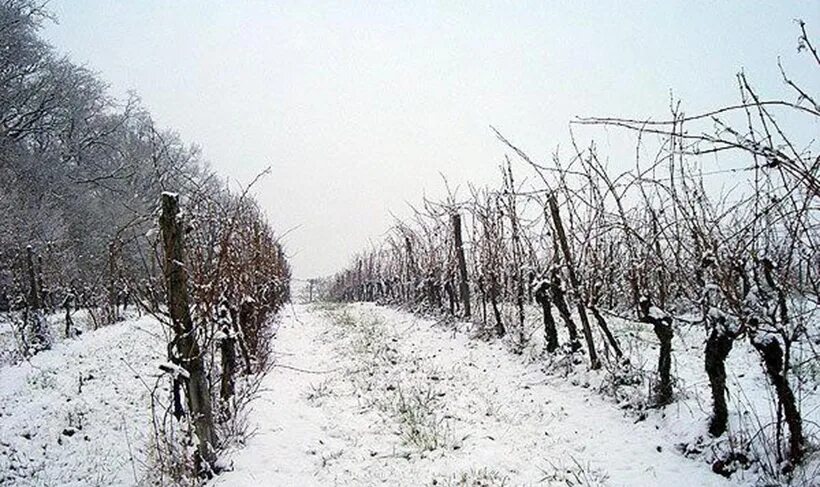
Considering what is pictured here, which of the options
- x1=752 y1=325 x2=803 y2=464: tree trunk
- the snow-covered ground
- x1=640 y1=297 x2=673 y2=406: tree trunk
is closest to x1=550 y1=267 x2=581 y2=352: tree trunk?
x1=640 y1=297 x2=673 y2=406: tree trunk

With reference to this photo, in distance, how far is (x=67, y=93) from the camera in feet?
76.4

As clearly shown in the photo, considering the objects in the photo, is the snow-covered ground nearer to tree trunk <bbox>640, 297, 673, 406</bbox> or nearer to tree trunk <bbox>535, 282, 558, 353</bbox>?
tree trunk <bbox>640, 297, 673, 406</bbox>

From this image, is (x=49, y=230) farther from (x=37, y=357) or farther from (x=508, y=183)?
(x=508, y=183)

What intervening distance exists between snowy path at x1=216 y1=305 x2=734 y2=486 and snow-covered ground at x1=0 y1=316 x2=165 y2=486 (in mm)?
1544

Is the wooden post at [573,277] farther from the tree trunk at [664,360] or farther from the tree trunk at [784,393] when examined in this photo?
the tree trunk at [784,393]

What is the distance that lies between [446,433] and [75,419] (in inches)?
193

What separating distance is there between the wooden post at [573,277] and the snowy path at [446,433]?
57 cm

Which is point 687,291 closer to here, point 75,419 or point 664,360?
point 664,360

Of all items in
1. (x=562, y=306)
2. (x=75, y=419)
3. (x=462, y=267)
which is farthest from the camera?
(x=462, y=267)

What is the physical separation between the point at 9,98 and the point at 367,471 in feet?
77.2

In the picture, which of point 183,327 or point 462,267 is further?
point 462,267

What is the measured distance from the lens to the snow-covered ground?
5449 mm

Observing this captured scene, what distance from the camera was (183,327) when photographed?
4375 millimetres

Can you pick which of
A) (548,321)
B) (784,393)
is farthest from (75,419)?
(784,393)
